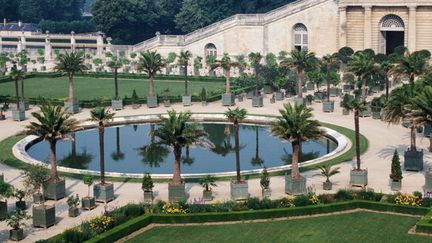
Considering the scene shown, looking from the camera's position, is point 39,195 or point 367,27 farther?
point 367,27

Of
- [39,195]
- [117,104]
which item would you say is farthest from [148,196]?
[117,104]

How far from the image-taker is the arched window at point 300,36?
116m

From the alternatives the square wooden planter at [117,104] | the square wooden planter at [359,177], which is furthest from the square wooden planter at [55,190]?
the square wooden planter at [117,104]

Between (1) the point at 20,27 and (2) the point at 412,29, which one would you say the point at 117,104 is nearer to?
(2) the point at 412,29

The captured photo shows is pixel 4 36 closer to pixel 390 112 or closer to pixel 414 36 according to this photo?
pixel 414 36

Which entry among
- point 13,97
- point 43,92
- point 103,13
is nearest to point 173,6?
point 103,13

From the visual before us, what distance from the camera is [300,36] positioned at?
116125 millimetres

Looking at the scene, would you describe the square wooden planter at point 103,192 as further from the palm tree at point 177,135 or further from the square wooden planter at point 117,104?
the square wooden planter at point 117,104

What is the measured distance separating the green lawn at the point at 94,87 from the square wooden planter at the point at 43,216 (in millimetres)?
47715

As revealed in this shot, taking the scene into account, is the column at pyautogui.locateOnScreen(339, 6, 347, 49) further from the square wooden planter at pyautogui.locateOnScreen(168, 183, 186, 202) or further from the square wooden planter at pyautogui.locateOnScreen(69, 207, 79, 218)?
the square wooden planter at pyautogui.locateOnScreen(69, 207, 79, 218)

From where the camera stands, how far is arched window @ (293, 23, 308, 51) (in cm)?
11562

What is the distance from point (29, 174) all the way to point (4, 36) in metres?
106

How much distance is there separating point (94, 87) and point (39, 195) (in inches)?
2168

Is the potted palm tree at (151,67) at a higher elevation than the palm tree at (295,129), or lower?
higher
